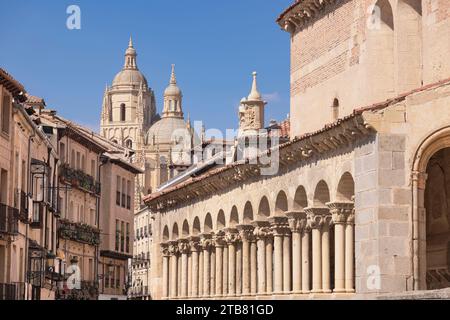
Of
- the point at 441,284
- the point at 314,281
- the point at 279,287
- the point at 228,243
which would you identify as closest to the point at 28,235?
the point at 228,243

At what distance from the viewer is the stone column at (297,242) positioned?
121ft

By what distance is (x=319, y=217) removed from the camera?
34938mm

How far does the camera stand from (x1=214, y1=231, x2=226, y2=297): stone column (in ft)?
153

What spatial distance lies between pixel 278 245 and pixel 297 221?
7.63ft

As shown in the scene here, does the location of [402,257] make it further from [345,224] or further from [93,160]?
[93,160]

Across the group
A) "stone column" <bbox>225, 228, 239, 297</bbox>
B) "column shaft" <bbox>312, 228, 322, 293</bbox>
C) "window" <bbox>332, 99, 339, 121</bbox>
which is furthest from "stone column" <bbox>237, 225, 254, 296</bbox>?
"column shaft" <bbox>312, 228, 322, 293</bbox>

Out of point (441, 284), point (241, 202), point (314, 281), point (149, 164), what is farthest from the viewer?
point (149, 164)

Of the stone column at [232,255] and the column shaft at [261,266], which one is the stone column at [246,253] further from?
the column shaft at [261,266]

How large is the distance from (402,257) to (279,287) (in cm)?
1111

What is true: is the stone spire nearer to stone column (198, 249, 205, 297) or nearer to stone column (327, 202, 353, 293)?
stone column (198, 249, 205, 297)

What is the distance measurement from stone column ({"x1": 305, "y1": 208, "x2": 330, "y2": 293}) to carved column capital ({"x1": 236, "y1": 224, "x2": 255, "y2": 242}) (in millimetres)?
7804

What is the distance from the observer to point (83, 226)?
63.4 metres
